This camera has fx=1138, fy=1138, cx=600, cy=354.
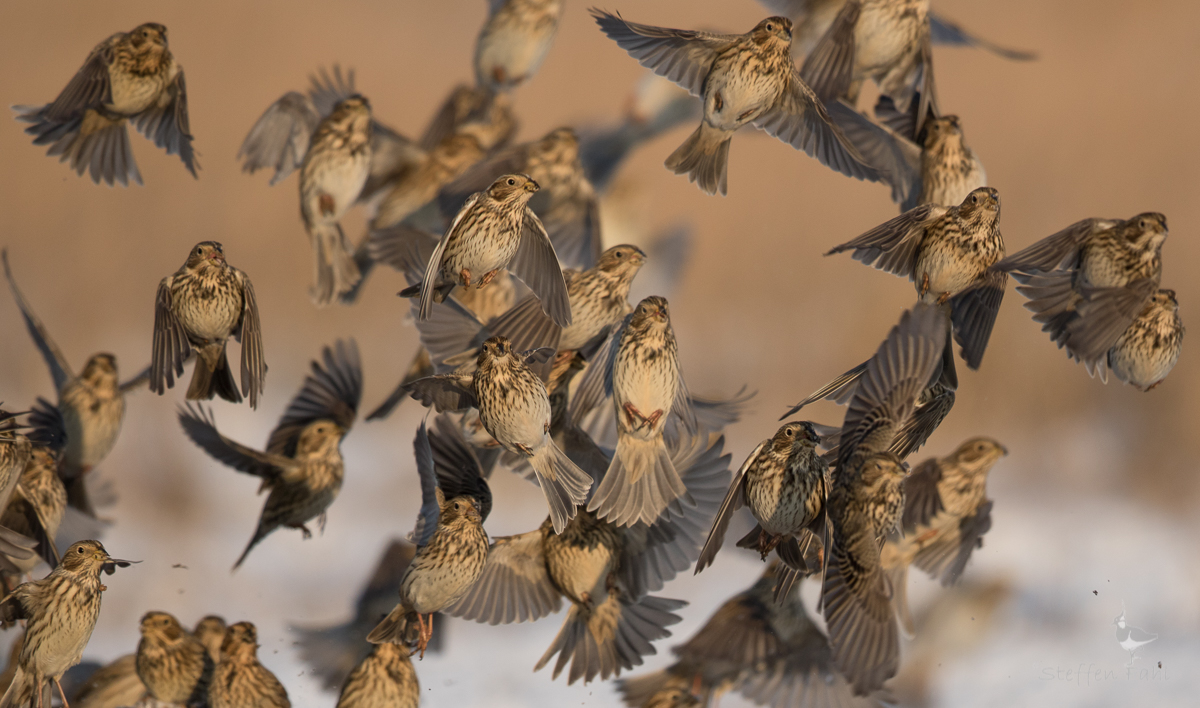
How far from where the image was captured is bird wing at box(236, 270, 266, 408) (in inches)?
97.0

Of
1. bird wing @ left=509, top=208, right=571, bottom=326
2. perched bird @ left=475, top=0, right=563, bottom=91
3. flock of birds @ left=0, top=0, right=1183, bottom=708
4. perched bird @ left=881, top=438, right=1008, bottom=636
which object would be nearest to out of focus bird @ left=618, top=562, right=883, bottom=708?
flock of birds @ left=0, top=0, right=1183, bottom=708

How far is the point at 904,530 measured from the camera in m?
3.06

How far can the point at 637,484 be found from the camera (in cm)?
247

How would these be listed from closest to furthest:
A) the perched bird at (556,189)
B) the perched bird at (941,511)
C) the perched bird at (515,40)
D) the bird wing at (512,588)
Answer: the bird wing at (512,588) < the perched bird at (941,511) < the perched bird at (556,189) < the perched bird at (515,40)

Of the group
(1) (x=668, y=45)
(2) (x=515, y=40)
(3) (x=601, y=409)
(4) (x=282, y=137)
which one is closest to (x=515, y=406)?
(3) (x=601, y=409)

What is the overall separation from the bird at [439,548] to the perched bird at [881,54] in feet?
4.51

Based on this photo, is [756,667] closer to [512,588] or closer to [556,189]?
[512,588]

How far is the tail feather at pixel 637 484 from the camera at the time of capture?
244cm

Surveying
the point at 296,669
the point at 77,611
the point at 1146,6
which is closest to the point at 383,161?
the point at 296,669

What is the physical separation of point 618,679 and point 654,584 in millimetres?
329

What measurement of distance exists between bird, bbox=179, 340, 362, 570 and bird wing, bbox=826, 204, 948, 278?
1529 mm

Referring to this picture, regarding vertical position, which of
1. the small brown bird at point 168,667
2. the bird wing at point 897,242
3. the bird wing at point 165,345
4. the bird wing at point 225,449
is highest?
the bird wing at point 897,242

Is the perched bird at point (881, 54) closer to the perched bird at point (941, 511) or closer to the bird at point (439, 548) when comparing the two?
the perched bird at point (941, 511)

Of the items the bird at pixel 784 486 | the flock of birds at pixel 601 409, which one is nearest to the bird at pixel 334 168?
the flock of birds at pixel 601 409
